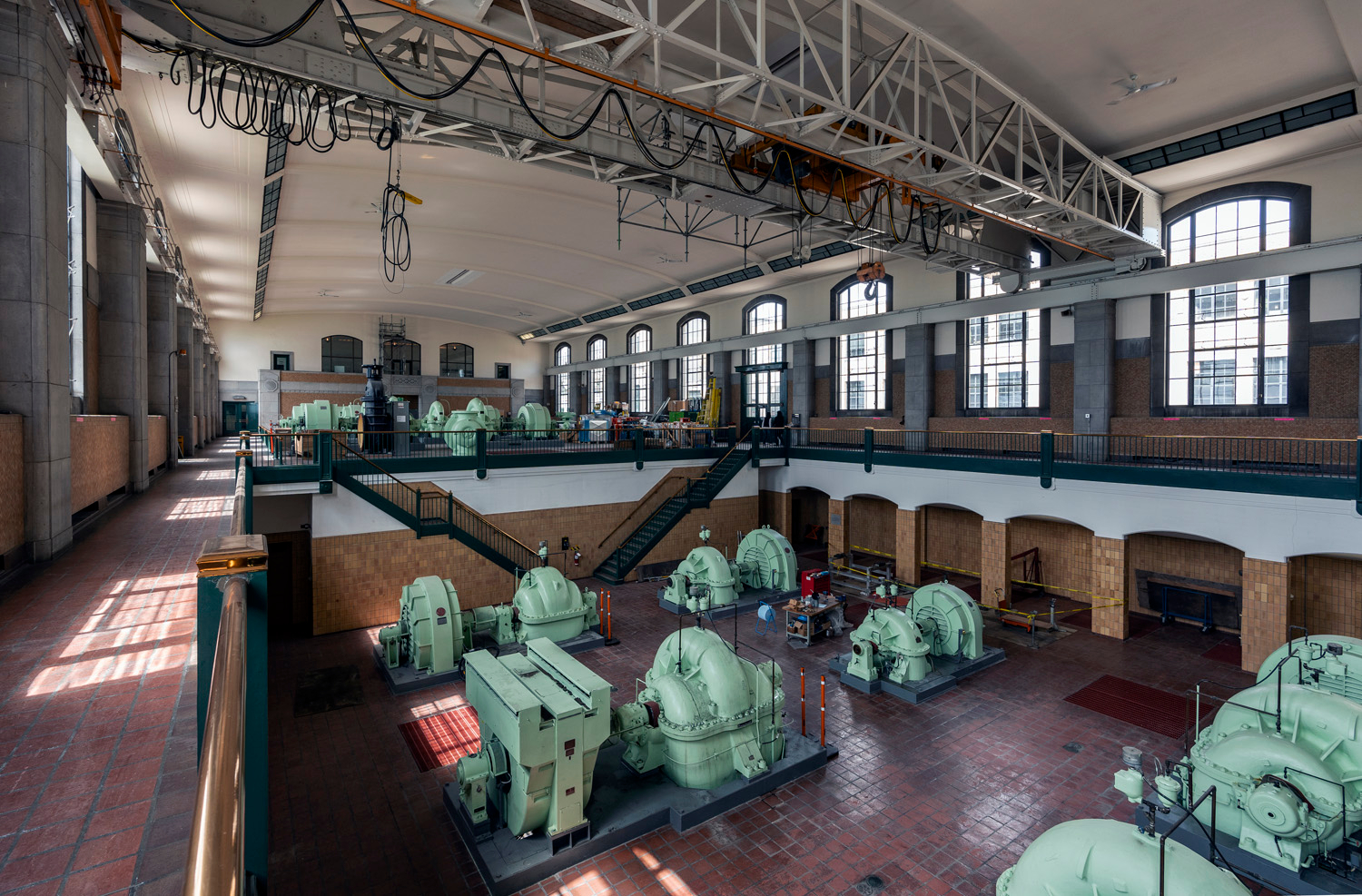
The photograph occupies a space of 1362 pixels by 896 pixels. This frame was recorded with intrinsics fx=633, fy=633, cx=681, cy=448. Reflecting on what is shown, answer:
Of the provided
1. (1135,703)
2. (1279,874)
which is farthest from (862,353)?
(1279,874)

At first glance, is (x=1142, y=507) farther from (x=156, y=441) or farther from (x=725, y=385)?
(x=156, y=441)

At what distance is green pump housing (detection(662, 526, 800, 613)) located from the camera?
649 inches

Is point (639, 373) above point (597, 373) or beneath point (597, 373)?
beneath

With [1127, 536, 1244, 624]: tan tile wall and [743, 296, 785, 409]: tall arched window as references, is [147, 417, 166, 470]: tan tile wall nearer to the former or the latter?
[743, 296, 785, 409]: tall arched window

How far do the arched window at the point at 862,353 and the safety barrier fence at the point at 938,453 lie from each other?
1.26m

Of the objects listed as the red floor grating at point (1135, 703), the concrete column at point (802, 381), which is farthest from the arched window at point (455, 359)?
the red floor grating at point (1135, 703)

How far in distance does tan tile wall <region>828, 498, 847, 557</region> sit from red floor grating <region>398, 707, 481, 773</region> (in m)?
13.8

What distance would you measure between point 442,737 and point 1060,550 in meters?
16.8

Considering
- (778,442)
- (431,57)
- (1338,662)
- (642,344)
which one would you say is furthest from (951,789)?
(642,344)

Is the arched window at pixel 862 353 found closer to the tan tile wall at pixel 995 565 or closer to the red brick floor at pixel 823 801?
the tan tile wall at pixel 995 565

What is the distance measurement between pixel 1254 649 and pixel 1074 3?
1281cm

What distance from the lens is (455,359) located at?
42688 millimetres

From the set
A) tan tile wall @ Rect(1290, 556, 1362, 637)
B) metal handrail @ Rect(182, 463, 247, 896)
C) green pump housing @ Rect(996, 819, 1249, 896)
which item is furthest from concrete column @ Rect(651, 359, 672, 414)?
metal handrail @ Rect(182, 463, 247, 896)

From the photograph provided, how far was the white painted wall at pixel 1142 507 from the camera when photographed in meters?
12.3
